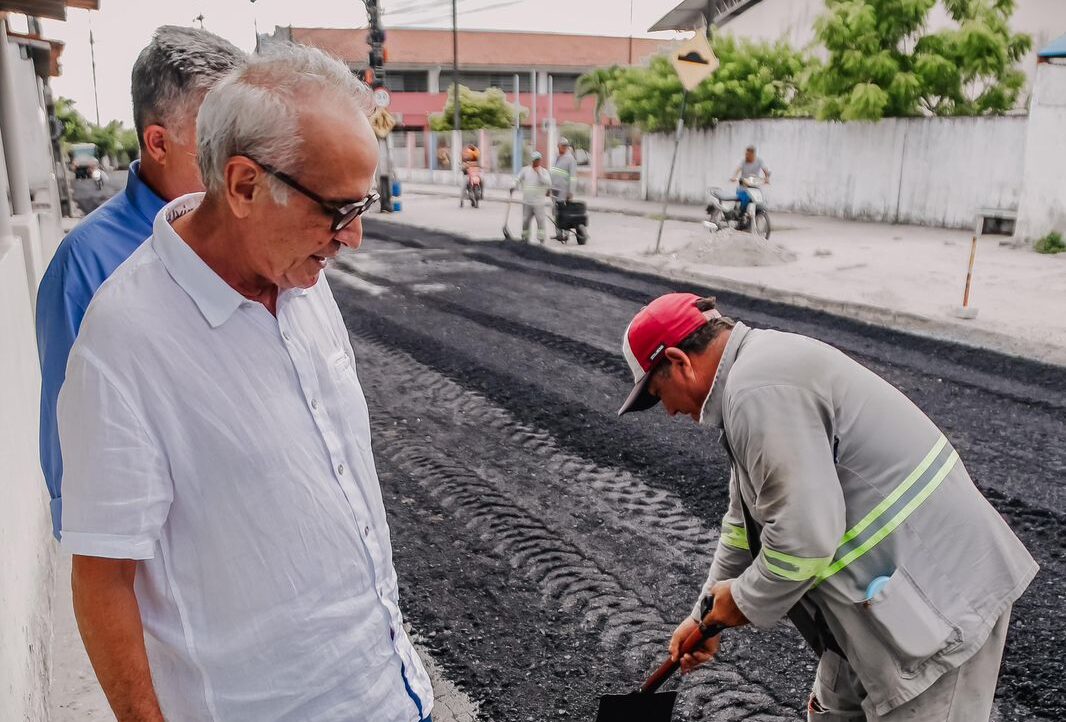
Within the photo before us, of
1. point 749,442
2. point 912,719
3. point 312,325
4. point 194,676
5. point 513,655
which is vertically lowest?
point 513,655

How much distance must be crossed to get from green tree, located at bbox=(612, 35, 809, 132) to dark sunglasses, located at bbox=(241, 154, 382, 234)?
2407cm

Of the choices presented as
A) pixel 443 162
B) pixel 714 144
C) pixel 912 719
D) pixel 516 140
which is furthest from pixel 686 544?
pixel 443 162

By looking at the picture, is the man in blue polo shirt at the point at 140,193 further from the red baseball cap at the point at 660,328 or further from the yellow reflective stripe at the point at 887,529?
the yellow reflective stripe at the point at 887,529

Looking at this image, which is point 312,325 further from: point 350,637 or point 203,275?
point 350,637

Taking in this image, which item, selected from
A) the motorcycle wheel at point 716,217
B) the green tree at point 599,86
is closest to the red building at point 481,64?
the green tree at point 599,86

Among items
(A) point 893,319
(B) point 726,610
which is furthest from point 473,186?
(B) point 726,610

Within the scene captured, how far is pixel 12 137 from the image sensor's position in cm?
815

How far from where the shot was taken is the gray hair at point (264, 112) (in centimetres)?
144

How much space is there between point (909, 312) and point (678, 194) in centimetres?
1785

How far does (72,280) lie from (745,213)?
49.3 ft

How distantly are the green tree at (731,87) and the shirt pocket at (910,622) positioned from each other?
933 inches

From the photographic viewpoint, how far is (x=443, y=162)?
39500mm

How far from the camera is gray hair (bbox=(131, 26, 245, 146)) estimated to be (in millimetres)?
2285

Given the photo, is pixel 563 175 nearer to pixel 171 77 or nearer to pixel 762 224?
pixel 762 224
